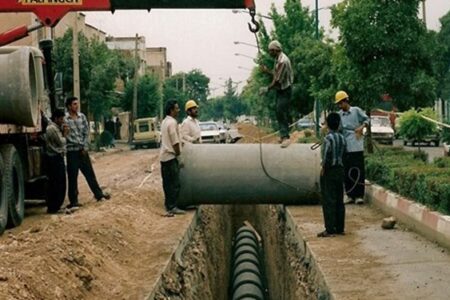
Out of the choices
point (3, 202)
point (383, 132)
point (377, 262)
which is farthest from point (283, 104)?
point (383, 132)

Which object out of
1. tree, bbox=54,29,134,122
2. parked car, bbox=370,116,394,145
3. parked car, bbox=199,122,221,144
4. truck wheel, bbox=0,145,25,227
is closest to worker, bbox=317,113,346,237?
truck wheel, bbox=0,145,25,227

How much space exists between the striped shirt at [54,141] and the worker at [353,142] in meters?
4.41

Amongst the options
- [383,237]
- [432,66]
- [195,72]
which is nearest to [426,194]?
[383,237]

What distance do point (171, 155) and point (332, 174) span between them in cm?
323

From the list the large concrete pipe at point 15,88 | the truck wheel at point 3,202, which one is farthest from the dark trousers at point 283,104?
the truck wheel at point 3,202

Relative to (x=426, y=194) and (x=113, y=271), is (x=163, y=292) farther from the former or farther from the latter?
(x=426, y=194)

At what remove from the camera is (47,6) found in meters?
12.1

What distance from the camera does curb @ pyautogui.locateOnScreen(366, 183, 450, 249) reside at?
9672 millimetres

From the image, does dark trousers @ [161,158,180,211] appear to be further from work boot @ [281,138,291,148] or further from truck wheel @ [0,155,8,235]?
truck wheel @ [0,155,8,235]

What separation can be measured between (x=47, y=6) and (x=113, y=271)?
15.5 ft

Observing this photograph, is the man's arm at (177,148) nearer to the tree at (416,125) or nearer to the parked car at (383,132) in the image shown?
the tree at (416,125)

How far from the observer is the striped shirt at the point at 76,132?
13.7 metres

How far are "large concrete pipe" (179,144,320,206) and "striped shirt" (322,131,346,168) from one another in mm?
3100

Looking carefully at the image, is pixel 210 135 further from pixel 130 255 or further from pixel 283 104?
pixel 130 255
